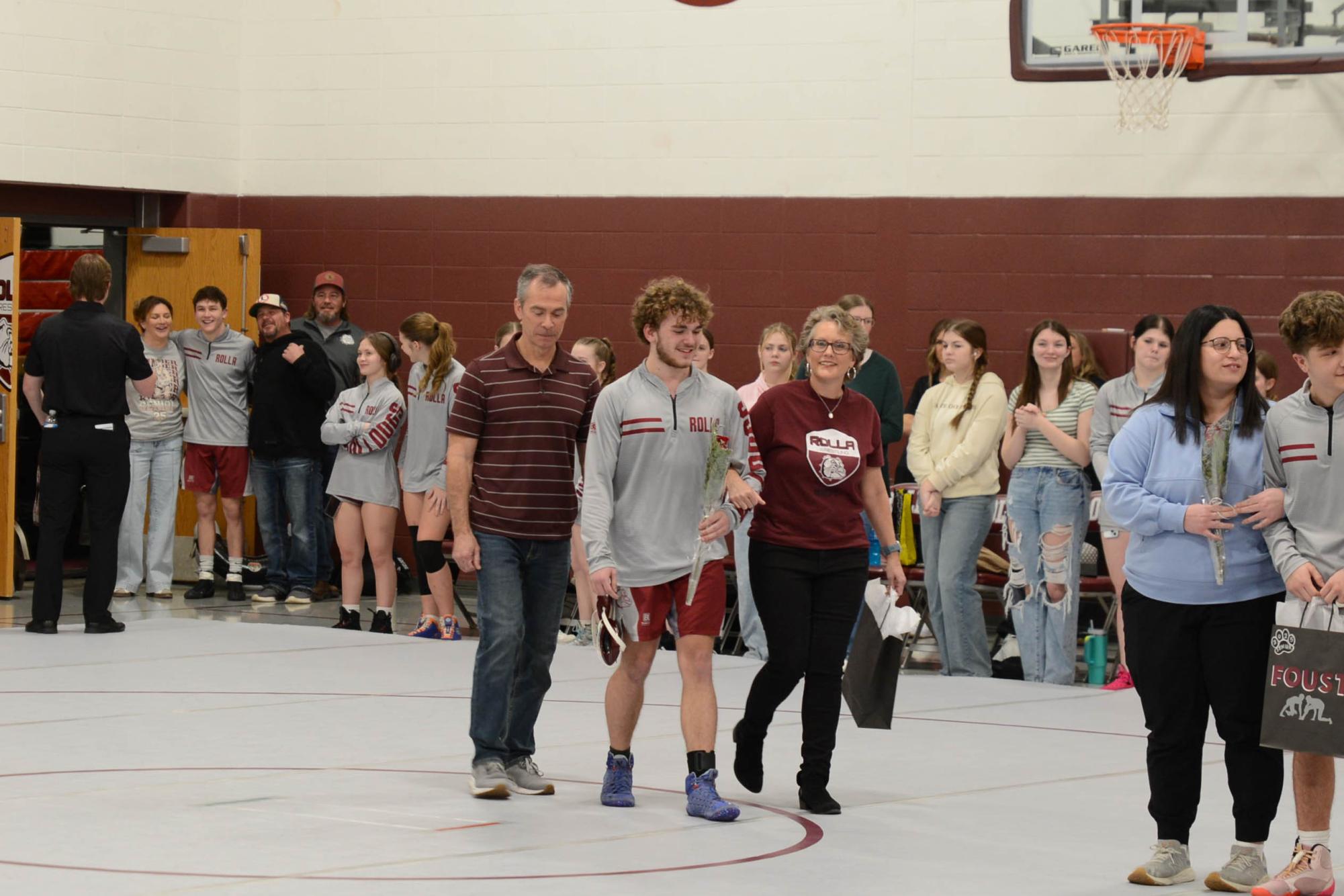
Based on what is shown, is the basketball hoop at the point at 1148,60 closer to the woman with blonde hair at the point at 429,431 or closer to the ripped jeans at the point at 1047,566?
the ripped jeans at the point at 1047,566

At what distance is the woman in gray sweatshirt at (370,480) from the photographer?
11.3 meters

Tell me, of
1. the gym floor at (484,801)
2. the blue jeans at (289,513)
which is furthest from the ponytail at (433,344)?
the blue jeans at (289,513)

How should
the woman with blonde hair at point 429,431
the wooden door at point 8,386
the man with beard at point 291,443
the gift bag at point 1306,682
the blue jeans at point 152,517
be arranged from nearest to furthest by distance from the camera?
the gift bag at point 1306,682, the woman with blonde hair at point 429,431, the wooden door at point 8,386, the blue jeans at point 152,517, the man with beard at point 291,443

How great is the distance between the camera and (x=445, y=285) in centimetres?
1373

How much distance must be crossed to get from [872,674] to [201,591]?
7.09 metres

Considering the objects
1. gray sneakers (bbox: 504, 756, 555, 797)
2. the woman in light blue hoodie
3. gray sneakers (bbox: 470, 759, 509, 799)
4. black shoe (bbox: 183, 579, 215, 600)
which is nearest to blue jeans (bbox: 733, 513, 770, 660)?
gray sneakers (bbox: 504, 756, 555, 797)

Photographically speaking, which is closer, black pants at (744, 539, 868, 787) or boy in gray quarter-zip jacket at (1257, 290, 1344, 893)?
boy in gray quarter-zip jacket at (1257, 290, 1344, 893)

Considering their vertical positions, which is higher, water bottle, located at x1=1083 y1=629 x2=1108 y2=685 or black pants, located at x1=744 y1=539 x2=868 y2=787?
black pants, located at x1=744 y1=539 x2=868 y2=787

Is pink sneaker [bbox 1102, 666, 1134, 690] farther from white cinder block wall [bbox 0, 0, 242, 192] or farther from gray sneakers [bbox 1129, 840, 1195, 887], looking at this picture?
white cinder block wall [bbox 0, 0, 242, 192]

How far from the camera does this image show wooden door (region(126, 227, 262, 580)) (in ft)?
45.1

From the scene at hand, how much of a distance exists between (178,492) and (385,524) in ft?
10.8

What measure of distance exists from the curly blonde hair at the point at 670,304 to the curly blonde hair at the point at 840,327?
45 centimetres

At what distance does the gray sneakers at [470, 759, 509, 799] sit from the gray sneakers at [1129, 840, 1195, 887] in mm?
2165

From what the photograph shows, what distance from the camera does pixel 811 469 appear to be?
644cm
